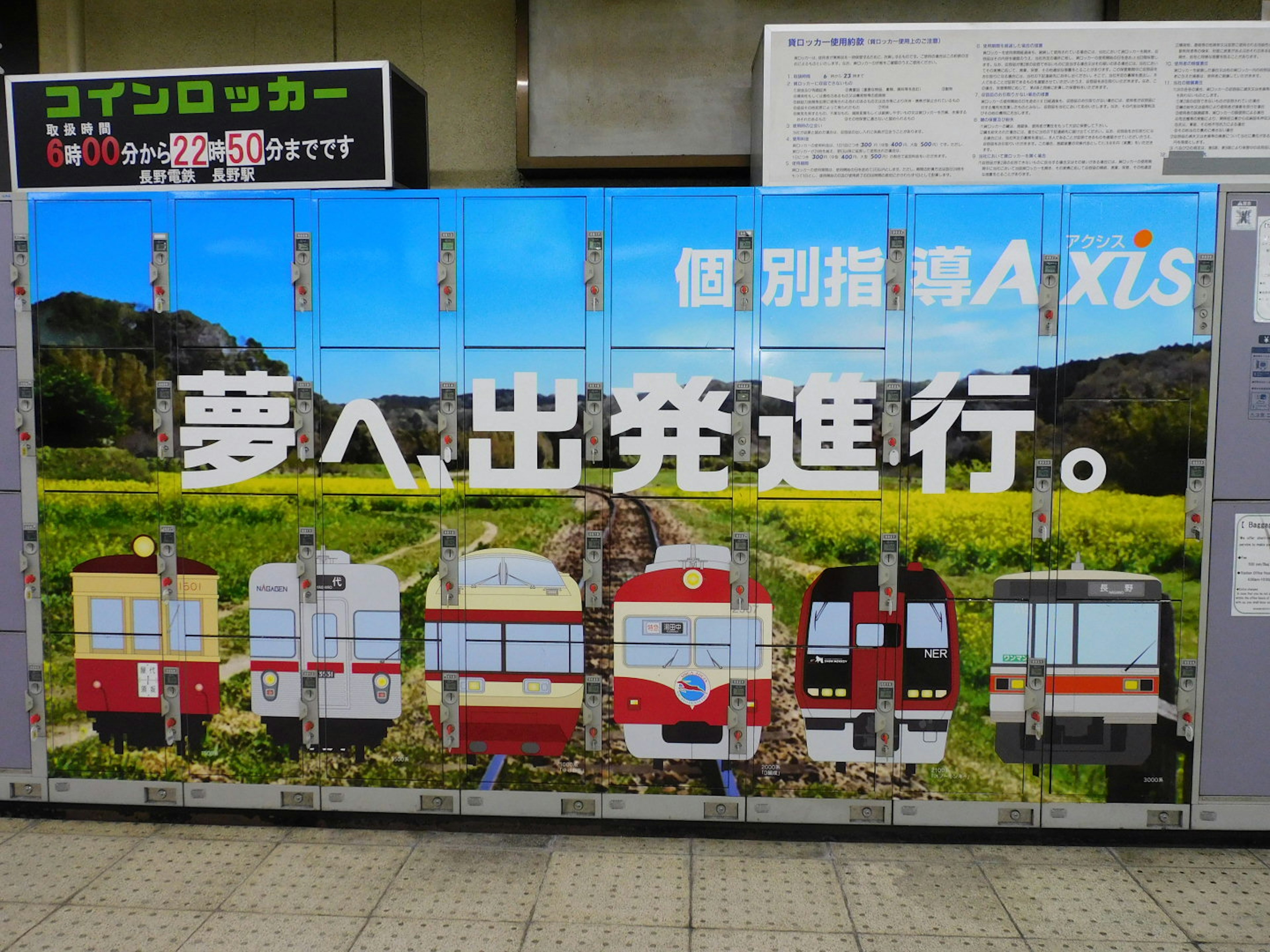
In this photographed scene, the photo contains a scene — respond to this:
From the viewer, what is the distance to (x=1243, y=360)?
3.51 meters

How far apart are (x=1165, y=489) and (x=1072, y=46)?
2017mm

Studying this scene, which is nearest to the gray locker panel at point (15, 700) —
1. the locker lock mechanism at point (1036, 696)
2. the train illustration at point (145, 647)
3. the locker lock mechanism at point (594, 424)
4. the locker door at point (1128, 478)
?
the train illustration at point (145, 647)

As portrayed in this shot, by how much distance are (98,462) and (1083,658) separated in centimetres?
457

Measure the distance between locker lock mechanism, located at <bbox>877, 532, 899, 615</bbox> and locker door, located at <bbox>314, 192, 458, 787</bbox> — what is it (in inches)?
76.8

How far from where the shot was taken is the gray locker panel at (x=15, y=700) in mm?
3879

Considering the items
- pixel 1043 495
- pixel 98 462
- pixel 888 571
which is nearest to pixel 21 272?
pixel 98 462

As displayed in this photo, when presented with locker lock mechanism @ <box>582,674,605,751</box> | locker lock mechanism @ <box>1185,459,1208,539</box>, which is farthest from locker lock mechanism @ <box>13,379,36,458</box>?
locker lock mechanism @ <box>1185,459,1208,539</box>

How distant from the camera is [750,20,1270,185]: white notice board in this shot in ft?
12.0

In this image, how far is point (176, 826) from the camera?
3.87m

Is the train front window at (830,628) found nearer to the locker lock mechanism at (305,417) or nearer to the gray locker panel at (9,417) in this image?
the locker lock mechanism at (305,417)

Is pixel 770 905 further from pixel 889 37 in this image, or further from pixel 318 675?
pixel 889 37

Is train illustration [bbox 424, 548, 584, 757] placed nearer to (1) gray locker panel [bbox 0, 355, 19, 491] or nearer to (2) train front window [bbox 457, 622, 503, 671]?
(2) train front window [bbox 457, 622, 503, 671]

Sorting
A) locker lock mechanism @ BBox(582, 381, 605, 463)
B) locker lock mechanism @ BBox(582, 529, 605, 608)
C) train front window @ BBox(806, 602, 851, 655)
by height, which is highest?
locker lock mechanism @ BBox(582, 381, 605, 463)

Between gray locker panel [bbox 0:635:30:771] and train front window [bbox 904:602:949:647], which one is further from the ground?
train front window [bbox 904:602:949:647]
